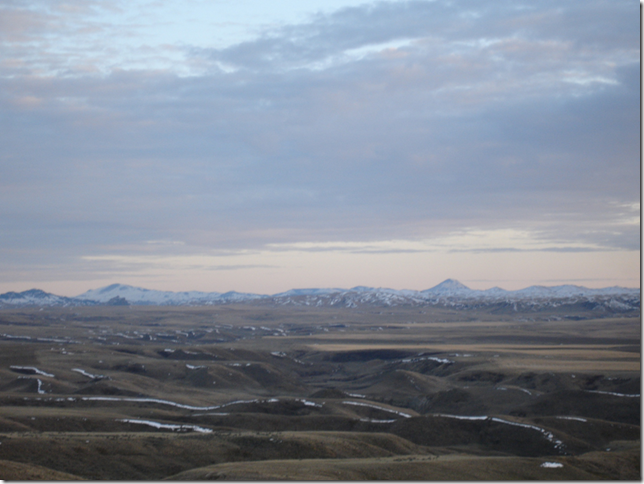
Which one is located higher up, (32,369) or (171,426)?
(171,426)

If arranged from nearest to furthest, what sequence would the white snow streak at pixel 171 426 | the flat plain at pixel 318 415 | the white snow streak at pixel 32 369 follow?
the flat plain at pixel 318 415 < the white snow streak at pixel 171 426 < the white snow streak at pixel 32 369

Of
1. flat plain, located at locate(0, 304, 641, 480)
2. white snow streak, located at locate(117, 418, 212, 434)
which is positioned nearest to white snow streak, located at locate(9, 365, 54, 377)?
→ flat plain, located at locate(0, 304, 641, 480)

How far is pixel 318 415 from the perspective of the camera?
73.4m

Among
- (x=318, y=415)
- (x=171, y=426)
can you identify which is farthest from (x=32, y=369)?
(x=318, y=415)

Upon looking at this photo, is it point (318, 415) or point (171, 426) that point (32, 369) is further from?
point (318, 415)

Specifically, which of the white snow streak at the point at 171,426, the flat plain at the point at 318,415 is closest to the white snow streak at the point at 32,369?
the flat plain at the point at 318,415

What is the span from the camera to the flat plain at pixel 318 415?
44969 millimetres

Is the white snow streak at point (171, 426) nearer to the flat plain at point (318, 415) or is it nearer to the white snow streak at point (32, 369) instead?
the flat plain at point (318, 415)

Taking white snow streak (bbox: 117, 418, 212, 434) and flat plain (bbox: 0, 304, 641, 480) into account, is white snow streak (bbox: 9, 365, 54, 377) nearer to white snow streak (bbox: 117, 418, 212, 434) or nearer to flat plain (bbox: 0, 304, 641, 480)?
flat plain (bbox: 0, 304, 641, 480)

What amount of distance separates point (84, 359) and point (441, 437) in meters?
90.8

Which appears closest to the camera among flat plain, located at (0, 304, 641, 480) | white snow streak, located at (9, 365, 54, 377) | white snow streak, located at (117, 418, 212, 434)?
flat plain, located at (0, 304, 641, 480)

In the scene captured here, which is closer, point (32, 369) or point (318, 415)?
point (318, 415)

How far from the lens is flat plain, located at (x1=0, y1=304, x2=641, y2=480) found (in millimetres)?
44969

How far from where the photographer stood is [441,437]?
66125 mm
